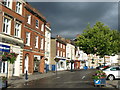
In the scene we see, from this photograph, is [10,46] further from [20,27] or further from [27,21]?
[27,21]

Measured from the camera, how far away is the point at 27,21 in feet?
89.7

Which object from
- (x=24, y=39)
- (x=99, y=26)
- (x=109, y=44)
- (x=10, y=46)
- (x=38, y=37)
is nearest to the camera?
(x=10, y=46)

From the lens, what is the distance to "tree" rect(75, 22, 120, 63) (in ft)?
117

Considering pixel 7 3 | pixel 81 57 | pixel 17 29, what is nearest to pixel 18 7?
pixel 7 3

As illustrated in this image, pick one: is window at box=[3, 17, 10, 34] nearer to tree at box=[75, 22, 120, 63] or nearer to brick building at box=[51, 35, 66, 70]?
tree at box=[75, 22, 120, 63]

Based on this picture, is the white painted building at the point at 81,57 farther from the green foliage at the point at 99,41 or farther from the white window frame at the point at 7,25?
the white window frame at the point at 7,25

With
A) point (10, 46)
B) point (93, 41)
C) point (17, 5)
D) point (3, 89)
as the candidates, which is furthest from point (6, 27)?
point (93, 41)

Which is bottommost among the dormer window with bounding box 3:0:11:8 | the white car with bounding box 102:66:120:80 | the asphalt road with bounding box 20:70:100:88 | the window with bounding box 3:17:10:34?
the asphalt road with bounding box 20:70:100:88

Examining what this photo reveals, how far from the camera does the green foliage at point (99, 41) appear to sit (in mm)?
35688

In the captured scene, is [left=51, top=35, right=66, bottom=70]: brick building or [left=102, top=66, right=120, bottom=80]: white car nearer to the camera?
[left=102, top=66, right=120, bottom=80]: white car

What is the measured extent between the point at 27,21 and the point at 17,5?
3.78 meters

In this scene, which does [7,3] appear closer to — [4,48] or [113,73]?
[4,48]

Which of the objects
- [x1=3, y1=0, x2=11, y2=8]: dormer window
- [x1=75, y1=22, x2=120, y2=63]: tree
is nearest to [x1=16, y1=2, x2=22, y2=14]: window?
[x1=3, y1=0, x2=11, y2=8]: dormer window

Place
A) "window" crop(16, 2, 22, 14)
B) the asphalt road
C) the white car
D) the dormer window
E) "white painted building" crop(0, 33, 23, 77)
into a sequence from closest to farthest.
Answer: the asphalt road < the white car < "white painted building" crop(0, 33, 23, 77) < the dormer window < "window" crop(16, 2, 22, 14)
